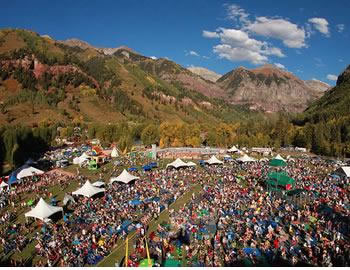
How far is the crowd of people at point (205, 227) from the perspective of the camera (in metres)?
22.0

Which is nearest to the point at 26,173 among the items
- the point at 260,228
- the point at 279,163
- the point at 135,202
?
the point at 135,202

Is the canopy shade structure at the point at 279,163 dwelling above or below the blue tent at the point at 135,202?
above

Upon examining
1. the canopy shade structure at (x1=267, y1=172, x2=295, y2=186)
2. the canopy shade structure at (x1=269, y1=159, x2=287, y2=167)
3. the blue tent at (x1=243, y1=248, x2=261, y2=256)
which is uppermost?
the canopy shade structure at (x1=269, y1=159, x2=287, y2=167)

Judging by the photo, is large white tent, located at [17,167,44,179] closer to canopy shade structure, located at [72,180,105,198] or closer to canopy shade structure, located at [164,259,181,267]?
canopy shade structure, located at [72,180,105,198]

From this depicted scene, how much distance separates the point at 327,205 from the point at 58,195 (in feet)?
103

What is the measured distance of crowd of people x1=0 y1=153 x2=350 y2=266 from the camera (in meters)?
22.0

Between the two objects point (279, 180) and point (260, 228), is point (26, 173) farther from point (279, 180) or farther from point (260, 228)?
point (260, 228)

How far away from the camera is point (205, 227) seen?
1072 inches

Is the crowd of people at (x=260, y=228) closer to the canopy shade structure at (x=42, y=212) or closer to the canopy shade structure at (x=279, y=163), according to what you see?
the canopy shade structure at (x=279, y=163)

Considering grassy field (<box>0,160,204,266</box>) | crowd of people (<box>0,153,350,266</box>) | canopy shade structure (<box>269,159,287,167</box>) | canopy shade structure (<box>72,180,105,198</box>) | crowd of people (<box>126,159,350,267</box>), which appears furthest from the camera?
canopy shade structure (<box>269,159,287,167</box>)

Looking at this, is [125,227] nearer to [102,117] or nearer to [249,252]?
[249,252]

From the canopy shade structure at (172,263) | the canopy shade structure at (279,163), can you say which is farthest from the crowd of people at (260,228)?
the canopy shade structure at (279,163)

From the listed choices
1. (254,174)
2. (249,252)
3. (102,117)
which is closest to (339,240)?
(249,252)

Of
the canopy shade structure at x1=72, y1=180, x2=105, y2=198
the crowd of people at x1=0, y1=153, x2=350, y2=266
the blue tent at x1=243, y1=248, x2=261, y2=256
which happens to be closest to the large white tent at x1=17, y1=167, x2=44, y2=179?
the crowd of people at x1=0, y1=153, x2=350, y2=266
